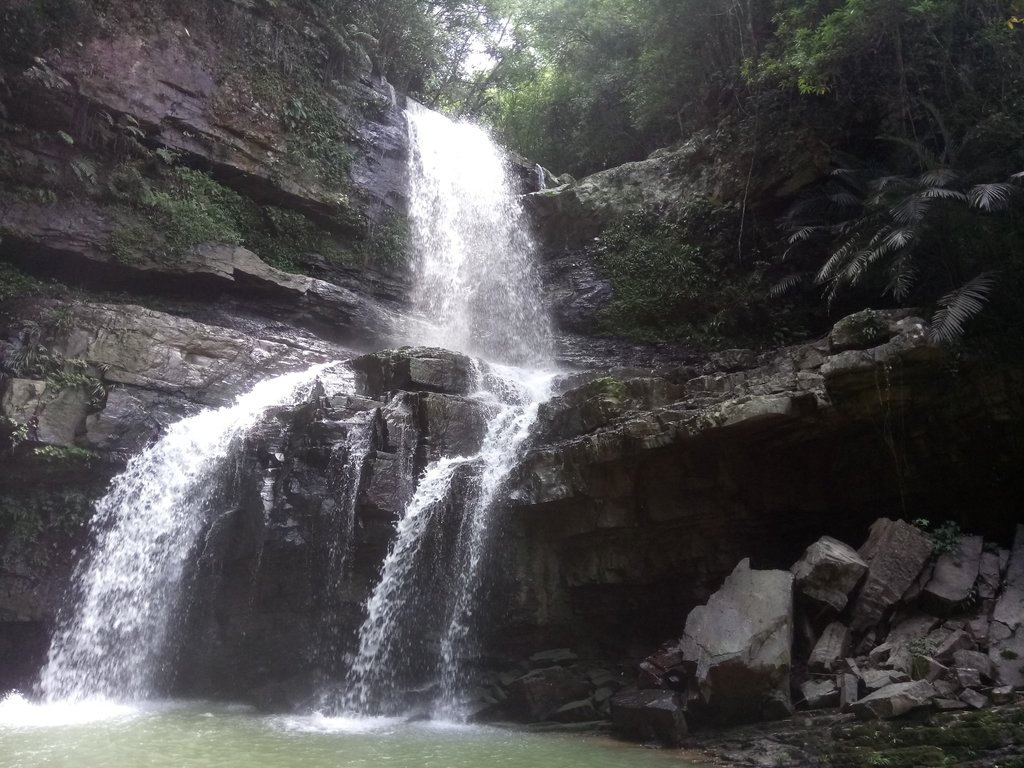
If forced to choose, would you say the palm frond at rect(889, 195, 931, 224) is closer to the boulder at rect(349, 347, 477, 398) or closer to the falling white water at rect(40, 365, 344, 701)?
the boulder at rect(349, 347, 477, 398)

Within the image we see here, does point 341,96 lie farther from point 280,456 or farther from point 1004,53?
point 1004,53

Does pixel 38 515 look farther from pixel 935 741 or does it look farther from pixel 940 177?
pixel 940 177

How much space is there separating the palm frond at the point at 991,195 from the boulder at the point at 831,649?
5.63 metres

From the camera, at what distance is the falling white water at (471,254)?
56.4ft

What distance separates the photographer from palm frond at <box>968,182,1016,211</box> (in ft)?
31.0

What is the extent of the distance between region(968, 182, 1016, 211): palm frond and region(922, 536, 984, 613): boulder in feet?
13.8

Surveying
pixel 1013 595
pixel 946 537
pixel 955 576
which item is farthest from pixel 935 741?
pixel 946 537

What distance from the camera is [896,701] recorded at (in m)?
6.52

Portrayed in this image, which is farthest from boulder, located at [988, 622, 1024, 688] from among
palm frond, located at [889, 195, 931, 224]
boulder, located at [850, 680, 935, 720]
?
palm frond, located at [889, 195, 931, 224]

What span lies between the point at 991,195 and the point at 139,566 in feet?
41.9

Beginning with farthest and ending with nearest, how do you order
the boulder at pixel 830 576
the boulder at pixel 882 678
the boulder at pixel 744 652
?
the boulder at pixel 830 576 → the boulder at pixel 744 652 → the boulder at pixel 882 678

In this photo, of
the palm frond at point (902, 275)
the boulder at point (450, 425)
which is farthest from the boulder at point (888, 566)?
the boulder at point (450, 425)

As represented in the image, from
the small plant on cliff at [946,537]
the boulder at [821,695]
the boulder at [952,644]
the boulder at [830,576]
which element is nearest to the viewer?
the boulder at [952,644]

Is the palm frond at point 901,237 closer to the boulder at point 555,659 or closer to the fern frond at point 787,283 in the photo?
the fern frond at point 787,283
